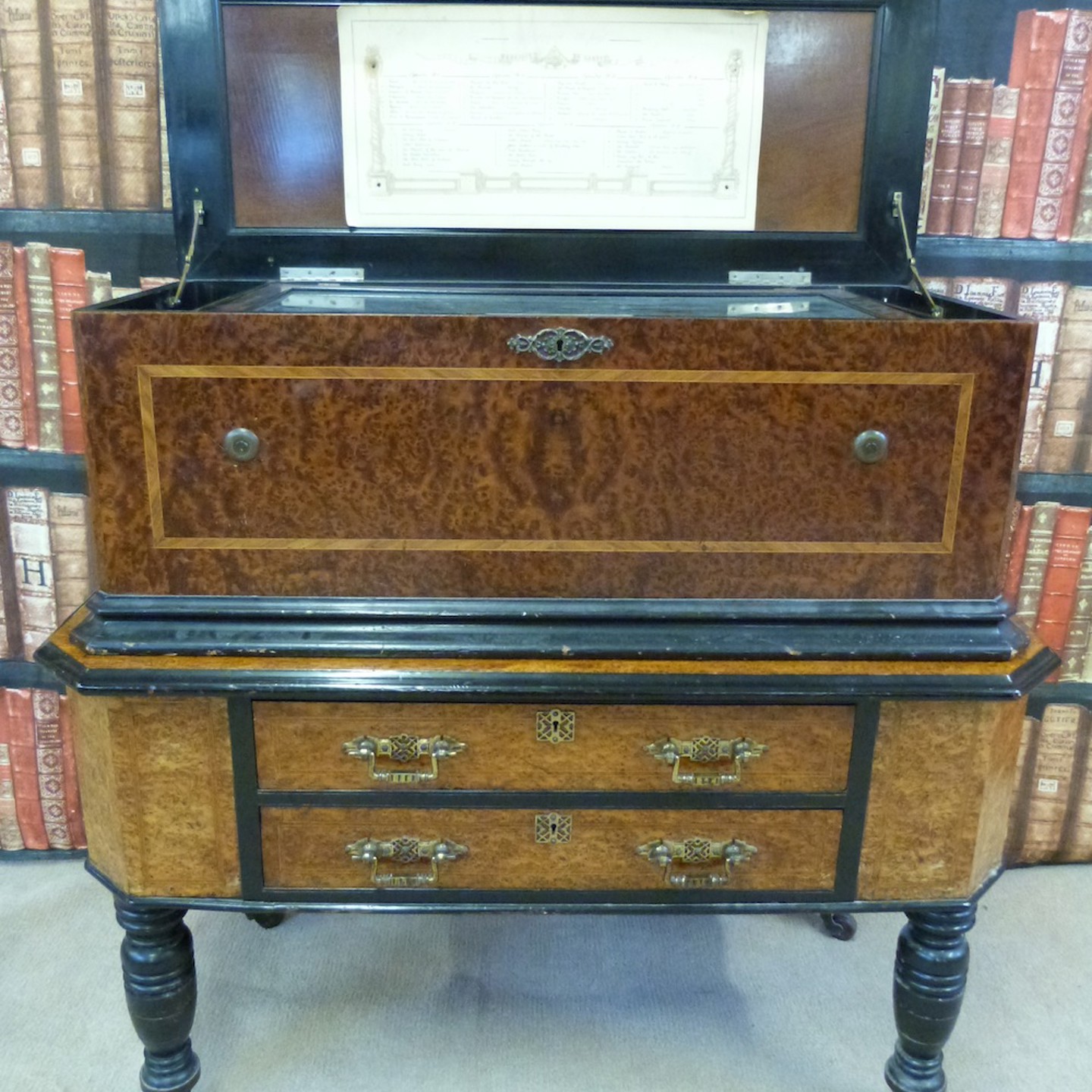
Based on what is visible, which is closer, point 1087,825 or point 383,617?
point 383,617

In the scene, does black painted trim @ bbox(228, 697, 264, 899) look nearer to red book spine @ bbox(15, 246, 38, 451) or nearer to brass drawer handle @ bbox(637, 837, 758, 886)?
brass drawer handle @ bbox(637, 837, 758, 886)

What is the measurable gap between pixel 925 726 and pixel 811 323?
18.8 inches

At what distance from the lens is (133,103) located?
70.7 inches

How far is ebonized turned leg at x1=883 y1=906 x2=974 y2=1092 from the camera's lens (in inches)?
56.0

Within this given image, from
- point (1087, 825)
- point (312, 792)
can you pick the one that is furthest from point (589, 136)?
point (1087, 825)

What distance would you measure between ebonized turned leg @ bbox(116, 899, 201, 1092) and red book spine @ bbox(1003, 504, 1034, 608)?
4.68ft

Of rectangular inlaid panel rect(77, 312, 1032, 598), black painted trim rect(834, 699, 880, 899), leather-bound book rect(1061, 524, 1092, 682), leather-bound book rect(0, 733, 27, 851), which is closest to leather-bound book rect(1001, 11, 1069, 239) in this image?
leather-bound book rect(1061, 524, 1092, 682)

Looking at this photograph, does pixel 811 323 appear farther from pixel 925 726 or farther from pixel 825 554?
pixel 925 726

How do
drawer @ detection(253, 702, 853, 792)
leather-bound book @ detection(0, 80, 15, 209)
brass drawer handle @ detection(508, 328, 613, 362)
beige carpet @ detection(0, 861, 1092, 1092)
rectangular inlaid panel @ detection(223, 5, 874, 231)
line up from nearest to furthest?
1. brass drawer handle @ detection(508, 328, 613, 362)
2. drawer @ detection(253, 702, 853, 792)
3. rectangular inlaid panel @ detection(223, 5, 874, 231)
4. beige carpet @ detection(0, 861, 1092, 1092)
5. leather-bound book @ detection(0, 80, 15, 209)

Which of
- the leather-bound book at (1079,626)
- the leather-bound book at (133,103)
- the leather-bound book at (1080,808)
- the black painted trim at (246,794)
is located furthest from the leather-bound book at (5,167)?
the leather-bound book at (1080,808)

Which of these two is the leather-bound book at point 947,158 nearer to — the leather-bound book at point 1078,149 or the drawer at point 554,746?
the leather-bound book at point 1078,149

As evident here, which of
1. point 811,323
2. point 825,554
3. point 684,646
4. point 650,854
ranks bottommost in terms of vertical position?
point 650,854

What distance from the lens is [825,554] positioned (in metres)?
1.31

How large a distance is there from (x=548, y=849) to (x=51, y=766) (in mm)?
1160
